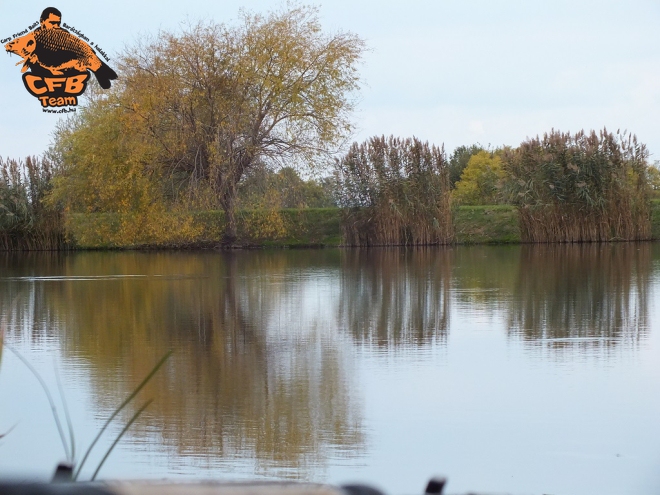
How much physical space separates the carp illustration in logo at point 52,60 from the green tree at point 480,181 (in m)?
18.4

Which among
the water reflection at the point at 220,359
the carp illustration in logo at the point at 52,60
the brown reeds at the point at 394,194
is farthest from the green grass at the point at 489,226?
the water reflection at the point at 220,359

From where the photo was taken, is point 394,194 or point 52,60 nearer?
point 52,60

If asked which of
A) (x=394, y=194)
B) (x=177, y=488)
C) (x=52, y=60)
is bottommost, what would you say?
(x=177, y=488)

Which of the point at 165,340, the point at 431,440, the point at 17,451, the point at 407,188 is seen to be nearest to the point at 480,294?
the point at 165,340

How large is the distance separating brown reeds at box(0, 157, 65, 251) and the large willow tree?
4.22ft

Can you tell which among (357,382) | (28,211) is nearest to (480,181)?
(28,211)

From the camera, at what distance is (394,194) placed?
25.3m

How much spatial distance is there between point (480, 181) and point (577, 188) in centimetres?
1804

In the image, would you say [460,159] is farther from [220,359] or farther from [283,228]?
[220,359]

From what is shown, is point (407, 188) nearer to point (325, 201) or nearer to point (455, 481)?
point (325, 201)

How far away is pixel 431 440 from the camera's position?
4023mm

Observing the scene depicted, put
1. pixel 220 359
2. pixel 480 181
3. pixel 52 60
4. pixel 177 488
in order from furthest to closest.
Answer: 1. pixel 480 181
2. pixel 52 60
3. pixel 220 359
4. pixel 177 488

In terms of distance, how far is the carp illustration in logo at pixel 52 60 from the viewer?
19.5 metres

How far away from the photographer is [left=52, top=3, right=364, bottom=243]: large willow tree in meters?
25.0
